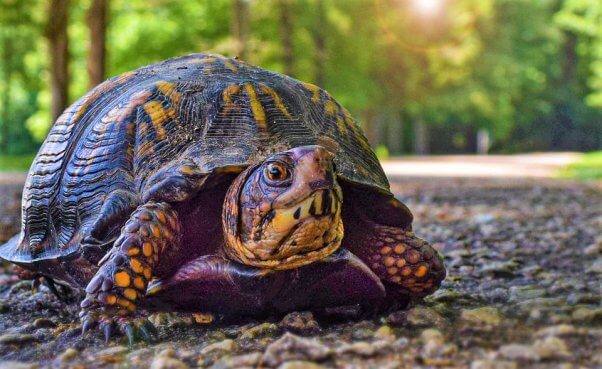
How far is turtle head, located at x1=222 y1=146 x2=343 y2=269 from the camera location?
2.29 metres

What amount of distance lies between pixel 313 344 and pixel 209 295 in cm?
61

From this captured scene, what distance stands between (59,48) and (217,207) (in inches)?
513

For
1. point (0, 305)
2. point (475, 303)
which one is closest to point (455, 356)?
point (475, 303)

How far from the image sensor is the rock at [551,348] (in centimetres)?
197

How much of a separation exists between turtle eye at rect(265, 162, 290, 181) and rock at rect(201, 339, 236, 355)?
22.5 inches

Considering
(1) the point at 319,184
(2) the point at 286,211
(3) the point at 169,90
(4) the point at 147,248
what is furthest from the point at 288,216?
(3) the point at 169,90

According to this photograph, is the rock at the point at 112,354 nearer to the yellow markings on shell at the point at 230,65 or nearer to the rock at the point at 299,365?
the rock at the point at 299,365

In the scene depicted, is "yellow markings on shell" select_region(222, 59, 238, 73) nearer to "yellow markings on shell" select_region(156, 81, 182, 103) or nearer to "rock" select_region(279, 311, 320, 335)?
"yellow markings on shell" select_region(156, 81, 182, 103)

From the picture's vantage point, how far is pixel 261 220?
2404 millimetres

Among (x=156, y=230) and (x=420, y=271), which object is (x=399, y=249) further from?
(x=156, y=230)

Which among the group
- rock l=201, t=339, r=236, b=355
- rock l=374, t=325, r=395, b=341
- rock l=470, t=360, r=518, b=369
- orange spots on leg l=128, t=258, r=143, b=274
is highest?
orange spots on leg l=128, t=258, r=143, b=274

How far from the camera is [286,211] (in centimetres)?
232

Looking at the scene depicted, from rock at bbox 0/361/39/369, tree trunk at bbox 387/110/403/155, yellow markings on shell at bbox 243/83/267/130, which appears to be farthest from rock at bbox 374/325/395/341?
tree trunk at bbox 387/110/403/155

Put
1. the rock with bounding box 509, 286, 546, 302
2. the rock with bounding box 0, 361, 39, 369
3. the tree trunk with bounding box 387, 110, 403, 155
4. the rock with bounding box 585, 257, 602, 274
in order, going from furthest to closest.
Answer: the tree trunk with bounding box 387, 110, 403, 155 → the rock with bounding box 585, 257, 602, 274 → the rock with bounding box 509, 286, 546, 302 → the rock with bounding box 0, 361, 39, 369
